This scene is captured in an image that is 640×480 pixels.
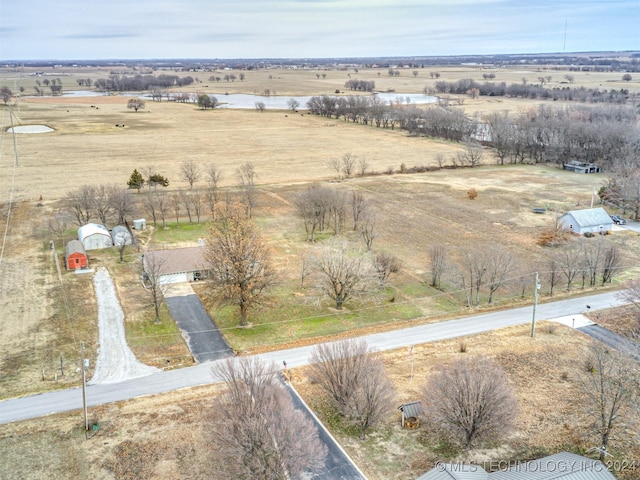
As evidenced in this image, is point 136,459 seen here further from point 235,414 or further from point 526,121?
point 526,121

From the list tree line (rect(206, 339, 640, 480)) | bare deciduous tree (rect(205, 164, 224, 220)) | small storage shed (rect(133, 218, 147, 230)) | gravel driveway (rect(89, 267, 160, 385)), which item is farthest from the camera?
bare deciduous tree (rect(205, 164, 224, 220))

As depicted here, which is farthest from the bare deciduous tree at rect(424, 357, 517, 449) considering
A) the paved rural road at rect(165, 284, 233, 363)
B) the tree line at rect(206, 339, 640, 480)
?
the paved rural road at rect(165, 284, 233, 363)

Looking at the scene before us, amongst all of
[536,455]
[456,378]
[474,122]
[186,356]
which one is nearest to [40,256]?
[186,356]

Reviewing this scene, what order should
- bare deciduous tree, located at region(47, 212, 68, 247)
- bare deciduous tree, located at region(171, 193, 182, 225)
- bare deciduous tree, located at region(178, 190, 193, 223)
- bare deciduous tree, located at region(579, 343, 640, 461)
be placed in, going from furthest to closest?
bare deciduous tree, located at region(171, 193, 182, 225), bare deciduous tree, located at region(178, 190, 193, 223), bare deciduous tree, located at region(47, 212, 68, 247), bare deciduous tree, located at region(579, 343, 640, 461)

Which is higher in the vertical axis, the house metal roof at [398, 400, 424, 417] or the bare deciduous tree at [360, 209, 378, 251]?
the bare deciduous tree at [360, 209, 378, 251]

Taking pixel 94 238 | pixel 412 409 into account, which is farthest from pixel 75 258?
pixel 412 409

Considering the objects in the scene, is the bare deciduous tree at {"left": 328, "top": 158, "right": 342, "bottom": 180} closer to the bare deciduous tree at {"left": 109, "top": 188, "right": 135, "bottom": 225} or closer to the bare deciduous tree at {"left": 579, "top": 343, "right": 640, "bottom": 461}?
the bare deciduous tree at {"left": 109, "top": 188, "right": 135, "bottom": 225}

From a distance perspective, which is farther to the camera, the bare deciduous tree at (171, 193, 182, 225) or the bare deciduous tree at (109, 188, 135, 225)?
the bare deciduous tree at (171, 193, 182, 225)
